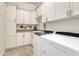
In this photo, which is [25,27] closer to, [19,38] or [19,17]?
[19,17]

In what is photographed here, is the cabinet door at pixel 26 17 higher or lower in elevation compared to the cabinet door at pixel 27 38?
higher

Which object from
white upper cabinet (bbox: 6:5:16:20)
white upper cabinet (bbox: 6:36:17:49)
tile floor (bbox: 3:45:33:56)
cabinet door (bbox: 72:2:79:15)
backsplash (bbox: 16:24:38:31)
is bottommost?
tile floor (bbox: 3:45:33:56)

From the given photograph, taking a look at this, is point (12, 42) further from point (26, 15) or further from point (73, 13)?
point (73, 13)

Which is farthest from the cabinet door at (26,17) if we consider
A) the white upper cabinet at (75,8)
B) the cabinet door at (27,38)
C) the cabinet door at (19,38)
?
the white upper cabinet at (75,8)

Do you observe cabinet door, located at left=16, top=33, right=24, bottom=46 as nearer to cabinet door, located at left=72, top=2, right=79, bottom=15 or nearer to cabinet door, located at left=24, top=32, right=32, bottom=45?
cabinet door, located at left=24, top=32, right=32, bottom=45

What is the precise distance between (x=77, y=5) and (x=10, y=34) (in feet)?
8.96

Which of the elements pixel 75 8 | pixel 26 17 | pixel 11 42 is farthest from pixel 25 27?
pixel 75 8

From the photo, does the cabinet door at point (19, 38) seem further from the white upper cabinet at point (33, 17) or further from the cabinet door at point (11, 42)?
the white upper cabinet at point (33, 17)

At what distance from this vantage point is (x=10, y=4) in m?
3.24

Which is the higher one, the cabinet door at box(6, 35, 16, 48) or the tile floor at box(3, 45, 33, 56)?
the cabinet door at box(6, 35, 16, 48)

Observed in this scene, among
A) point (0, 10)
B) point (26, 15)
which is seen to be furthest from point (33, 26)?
point (0, 10)

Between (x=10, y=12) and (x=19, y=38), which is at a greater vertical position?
(x=10, y=12)

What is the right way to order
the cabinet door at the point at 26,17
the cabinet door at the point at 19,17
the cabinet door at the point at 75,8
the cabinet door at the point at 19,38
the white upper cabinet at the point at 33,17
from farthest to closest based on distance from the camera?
1. the white upper cabinet at the point at 33,17
2. the cabinet door at the point at 26,17
3. the cabinet door at the point at 19,17
4. the cabinet door at the point at 19,38
5. the cabinet door at the point at 75,8

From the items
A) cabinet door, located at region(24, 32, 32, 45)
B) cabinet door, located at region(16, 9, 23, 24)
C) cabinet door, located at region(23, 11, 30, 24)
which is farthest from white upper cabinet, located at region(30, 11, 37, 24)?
cabinet door, located at region(24, 32, 32, 45)
